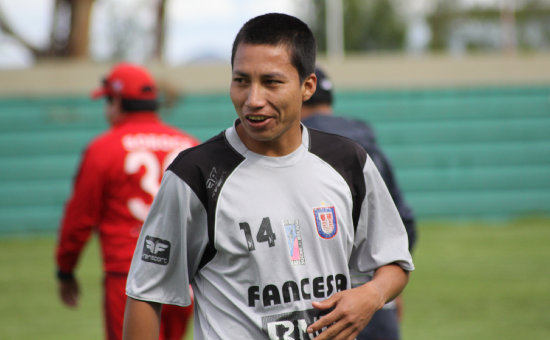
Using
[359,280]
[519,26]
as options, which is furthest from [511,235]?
[519,26]

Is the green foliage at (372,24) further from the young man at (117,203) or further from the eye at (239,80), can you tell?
the eye at (239,80)

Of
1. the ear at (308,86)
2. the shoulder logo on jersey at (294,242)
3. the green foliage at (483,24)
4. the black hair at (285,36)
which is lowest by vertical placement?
the green foliage at (483,24)

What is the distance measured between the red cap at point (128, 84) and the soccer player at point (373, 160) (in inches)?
48.1

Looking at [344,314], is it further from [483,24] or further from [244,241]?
[483,24]

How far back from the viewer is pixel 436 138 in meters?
17.0

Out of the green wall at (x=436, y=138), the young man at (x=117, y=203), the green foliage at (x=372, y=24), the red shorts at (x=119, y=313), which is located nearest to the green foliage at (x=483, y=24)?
the green foliage at (x=372, y=24)

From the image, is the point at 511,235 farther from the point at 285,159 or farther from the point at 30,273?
the point at 285,159

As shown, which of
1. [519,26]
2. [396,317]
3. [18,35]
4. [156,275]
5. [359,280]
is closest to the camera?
[156,275]

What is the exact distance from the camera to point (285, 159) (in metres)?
2.70

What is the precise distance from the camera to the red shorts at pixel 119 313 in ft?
15.7

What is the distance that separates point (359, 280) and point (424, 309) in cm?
603

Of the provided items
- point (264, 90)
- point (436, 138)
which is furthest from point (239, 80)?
point (436, 138)

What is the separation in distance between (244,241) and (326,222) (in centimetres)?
30

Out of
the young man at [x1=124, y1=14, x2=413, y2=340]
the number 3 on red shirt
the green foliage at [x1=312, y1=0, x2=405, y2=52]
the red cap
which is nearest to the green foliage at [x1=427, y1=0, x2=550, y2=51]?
the green foliage at [x1=312, y1=0, x2=405, y2=52]
